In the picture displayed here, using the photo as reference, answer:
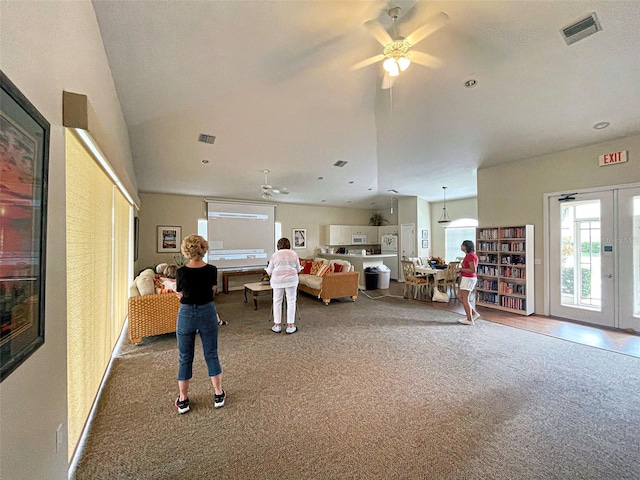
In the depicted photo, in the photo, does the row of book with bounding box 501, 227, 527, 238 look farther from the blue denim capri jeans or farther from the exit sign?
the blue denim capri jeans

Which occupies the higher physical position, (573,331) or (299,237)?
(299,237)

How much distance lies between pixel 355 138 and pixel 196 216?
5.17m

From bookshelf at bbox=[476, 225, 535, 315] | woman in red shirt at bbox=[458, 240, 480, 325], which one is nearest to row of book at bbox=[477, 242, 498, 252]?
bookshelf at bbox=[476, 225, 535, 315]

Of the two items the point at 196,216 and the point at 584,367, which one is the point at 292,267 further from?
the point at 196,216

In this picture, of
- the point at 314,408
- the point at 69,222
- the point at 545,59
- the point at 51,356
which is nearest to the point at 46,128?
the point at 69,222

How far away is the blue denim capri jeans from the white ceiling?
8.06ft

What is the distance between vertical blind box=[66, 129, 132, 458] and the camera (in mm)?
1756

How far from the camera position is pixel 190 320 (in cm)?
221

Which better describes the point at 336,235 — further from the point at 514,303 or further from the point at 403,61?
the point at 403,61

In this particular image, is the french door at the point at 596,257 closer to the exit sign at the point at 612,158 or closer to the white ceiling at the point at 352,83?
the exit sign at the point at 612,158

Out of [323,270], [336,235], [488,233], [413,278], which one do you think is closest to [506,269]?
[488,233]

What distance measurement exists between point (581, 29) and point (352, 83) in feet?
7.31

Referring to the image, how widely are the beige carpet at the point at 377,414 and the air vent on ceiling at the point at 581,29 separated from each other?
335 cm

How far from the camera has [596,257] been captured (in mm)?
4441
